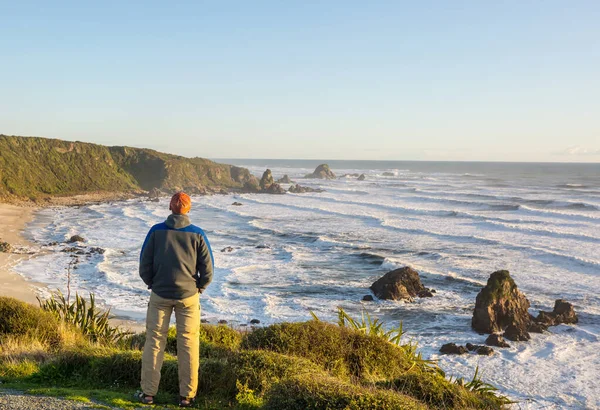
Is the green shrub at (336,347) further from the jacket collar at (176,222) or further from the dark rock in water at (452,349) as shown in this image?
the dark rock in water at (452,349)

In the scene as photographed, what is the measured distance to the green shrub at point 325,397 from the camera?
15.0ft

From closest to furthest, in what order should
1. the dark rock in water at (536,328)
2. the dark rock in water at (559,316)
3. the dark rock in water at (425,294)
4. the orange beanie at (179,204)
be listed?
the orange beanie at (179,204) < the dark rock in water at (536,328) < the dark rock in water at (559,316) < the dark rock in water at (425,294)

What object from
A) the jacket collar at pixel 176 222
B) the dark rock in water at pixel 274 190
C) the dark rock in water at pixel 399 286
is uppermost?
the jacket collar at pixel 176 222

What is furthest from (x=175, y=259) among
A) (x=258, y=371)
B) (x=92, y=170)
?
(x=92, y=170)

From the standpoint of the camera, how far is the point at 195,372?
5699 mm

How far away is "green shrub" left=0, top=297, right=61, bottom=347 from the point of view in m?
8.46

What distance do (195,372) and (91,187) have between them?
69089mm

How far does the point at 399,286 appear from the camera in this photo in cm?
2073

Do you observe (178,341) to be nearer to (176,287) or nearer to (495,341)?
(176,287)

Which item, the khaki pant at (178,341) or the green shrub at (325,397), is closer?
the green shrub at (325,397)

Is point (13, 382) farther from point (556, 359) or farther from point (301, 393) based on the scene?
point (556, 359)

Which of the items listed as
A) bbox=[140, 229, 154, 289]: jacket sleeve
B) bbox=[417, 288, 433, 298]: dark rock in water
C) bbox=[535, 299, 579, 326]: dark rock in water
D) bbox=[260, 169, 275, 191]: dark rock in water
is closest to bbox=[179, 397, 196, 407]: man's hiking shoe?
bbox=[140, 229, 154, 289]: jacket sleeve

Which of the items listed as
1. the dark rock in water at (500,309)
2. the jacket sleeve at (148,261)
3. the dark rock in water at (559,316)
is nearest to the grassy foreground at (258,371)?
the jacket sleeve at (148,261)

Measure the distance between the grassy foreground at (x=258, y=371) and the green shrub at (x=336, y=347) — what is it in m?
0.01
